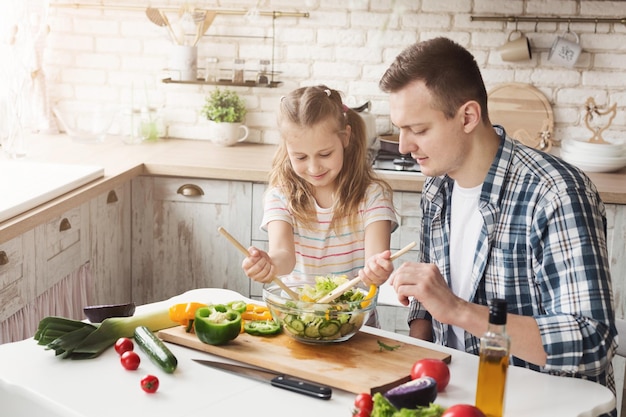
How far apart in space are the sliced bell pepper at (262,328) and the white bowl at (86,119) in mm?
2312

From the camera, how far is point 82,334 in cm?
179

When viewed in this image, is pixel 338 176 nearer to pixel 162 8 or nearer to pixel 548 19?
pixel 548 19

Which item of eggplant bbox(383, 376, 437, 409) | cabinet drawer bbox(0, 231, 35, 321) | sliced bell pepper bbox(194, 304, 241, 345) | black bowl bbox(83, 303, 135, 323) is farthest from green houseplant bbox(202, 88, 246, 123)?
eggplant bbox(383, 376, 437, 409)

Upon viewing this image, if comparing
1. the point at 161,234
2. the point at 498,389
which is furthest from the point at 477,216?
the point at 161,234

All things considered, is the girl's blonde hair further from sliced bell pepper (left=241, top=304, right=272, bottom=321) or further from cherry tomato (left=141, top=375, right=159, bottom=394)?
cherry tomato (left=141, top=375, right=159, bottom=394)

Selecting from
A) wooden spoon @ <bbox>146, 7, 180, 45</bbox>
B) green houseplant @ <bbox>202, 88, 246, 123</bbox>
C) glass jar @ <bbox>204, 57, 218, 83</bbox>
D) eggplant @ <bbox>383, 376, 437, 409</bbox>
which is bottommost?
eggplant @ <bbox>383, 376, 437, 409</bbox>

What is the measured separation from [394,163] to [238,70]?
984mm

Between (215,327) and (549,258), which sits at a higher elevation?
(549,258)

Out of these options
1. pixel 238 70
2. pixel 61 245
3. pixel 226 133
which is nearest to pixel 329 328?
pixel 61 245

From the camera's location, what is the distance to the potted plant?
162 inches

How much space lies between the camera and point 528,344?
181 centimetres

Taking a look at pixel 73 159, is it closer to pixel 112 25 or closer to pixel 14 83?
pixel 14 83

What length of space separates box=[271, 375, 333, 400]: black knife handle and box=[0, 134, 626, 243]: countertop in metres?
1.47

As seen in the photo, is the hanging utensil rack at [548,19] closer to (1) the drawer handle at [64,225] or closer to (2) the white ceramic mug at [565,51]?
(2) the white ceramic mug at [565,51]
